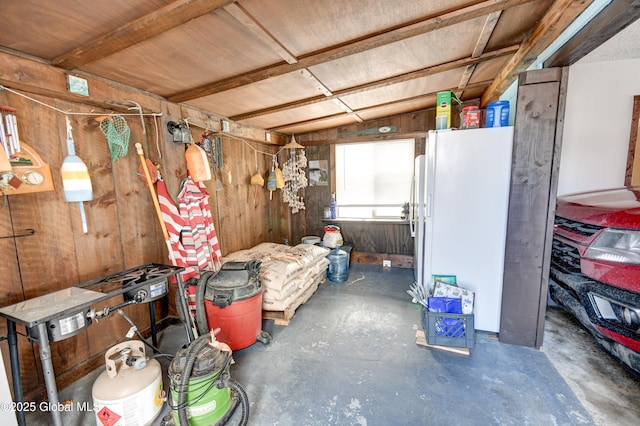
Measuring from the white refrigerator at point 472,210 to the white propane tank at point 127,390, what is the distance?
2291 mm

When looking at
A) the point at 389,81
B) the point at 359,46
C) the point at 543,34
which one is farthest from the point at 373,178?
the point at 543,34

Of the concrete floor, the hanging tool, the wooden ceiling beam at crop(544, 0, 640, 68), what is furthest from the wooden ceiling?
the concrete floor

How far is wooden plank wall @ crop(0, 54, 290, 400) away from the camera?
1.60 m

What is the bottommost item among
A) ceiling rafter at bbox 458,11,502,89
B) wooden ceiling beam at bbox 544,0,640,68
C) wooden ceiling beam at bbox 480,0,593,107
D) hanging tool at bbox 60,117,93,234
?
hanging tool at bbox 60,117,93,234

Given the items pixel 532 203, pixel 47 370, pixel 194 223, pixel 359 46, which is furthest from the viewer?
pixel 194 223

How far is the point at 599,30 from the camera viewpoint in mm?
1507

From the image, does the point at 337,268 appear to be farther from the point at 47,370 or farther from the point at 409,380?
the point at 47,370

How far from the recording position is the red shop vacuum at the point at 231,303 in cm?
206

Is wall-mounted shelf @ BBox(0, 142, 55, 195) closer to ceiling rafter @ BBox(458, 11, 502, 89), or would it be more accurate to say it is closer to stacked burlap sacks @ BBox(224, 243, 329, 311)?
stacked burlap sacks @ BBox(224, 243, 329, 311)

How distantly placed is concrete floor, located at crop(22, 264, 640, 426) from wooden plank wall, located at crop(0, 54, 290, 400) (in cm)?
30

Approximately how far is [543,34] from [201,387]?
2.95 meters

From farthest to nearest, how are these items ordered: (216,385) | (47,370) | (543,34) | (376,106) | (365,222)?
(365,222) < (376,106) < (543,34) < (216,385) < (47,370)

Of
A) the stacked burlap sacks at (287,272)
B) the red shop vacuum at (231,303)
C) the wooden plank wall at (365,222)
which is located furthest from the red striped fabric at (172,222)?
the wooden plank wall at (365,222)

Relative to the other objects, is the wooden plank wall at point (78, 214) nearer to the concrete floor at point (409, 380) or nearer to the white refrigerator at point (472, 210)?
the concrete floor at point (409, 380)
